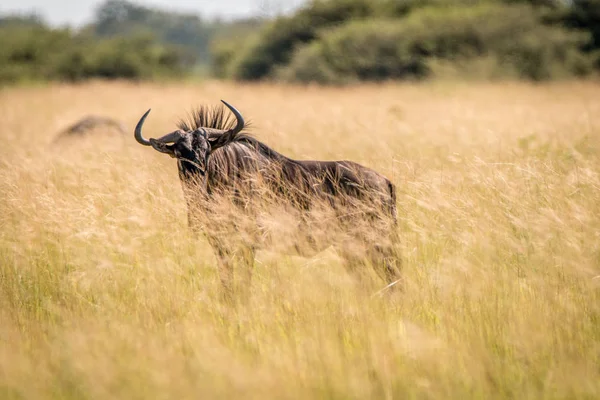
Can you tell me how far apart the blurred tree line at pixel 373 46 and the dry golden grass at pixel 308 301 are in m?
16.6

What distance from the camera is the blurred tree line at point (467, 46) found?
2169 cm

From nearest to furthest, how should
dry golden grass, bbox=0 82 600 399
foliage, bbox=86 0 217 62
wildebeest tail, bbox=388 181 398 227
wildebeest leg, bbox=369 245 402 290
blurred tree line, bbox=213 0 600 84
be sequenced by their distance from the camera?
dry golden grass, bbox=0 82 600 399
wildebeest leg, bbox=369 245 402 290
wildebeest tail, bbox=388 181 398 227
blurred tree line, bbox=213 0 600 84
foliage, bbox=86 0 217 62

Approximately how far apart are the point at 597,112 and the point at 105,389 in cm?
1024

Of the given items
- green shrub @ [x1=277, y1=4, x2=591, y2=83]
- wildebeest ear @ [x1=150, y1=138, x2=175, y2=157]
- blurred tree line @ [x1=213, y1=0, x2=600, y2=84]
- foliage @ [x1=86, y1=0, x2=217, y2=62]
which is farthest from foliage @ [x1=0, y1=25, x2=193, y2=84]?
foliage @ [x1=86, y1=0, x2=217, y2=62]

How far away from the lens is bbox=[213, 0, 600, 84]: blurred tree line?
2169 cm

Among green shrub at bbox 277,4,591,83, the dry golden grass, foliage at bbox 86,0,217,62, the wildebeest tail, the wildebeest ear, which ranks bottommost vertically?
the dry golden grass

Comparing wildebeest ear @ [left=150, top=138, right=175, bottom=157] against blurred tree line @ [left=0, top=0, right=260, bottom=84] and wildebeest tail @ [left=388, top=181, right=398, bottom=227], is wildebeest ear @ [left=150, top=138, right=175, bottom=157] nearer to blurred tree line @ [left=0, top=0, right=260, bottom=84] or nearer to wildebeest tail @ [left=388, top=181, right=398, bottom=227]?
wildebeest tail @ [left=388, top=181, right=398, bottom=227]

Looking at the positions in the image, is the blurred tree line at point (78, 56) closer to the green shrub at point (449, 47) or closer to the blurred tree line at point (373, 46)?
the blurred tree line at point (373, 46)

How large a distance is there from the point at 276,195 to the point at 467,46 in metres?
20.7

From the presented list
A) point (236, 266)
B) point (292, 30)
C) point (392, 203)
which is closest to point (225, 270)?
point (236, 266)

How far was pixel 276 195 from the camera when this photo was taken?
438cm

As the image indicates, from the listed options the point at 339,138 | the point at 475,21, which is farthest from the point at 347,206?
the point at 475,21

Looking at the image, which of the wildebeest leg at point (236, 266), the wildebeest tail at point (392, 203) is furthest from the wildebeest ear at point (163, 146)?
the wildebeest tail at point (392, 203)

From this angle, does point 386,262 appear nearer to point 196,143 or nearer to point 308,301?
point 308,301
